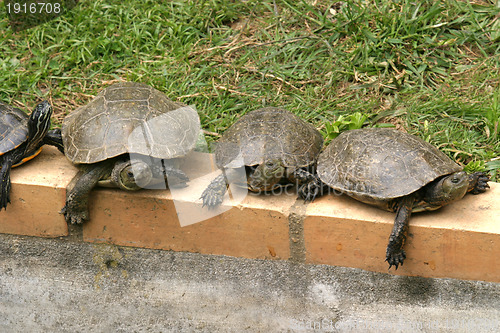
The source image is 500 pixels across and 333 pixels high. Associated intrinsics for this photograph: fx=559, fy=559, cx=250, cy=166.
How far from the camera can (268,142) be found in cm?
275

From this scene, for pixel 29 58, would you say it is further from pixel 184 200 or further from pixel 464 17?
pixel 464 17

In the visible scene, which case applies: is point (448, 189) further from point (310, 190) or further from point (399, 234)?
point (310, 190)

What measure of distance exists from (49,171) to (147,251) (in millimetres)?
671

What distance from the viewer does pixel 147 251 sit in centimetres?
288

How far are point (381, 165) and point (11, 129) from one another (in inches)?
74.7

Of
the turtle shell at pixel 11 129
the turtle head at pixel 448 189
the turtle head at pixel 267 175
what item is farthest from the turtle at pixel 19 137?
the turtle head at pixel 448 189

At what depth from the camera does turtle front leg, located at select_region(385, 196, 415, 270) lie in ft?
7.90

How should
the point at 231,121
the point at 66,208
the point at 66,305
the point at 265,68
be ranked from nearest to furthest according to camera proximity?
the point at 66,208
the point at 66,305
the point at 231,121
the point at 265,68

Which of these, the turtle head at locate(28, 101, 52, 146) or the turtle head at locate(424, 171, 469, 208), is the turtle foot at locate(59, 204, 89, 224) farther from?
the turtle head at locate(424, 171, 469, 208)

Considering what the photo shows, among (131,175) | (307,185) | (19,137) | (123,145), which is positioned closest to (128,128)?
(123,145)

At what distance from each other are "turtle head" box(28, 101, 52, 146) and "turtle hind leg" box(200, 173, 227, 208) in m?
0.93

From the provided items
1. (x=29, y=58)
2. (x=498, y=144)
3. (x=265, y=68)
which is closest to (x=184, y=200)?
(x=265, y=68)

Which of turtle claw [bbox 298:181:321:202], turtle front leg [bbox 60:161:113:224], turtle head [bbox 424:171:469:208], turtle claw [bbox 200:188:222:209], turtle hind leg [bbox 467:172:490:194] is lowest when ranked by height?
turtle front leg [bbox 60:161:113:224]

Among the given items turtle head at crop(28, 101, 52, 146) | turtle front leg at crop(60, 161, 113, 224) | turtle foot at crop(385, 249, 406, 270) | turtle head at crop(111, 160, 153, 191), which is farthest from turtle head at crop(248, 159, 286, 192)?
turtle head at crop(28, 101, 52, 146)
